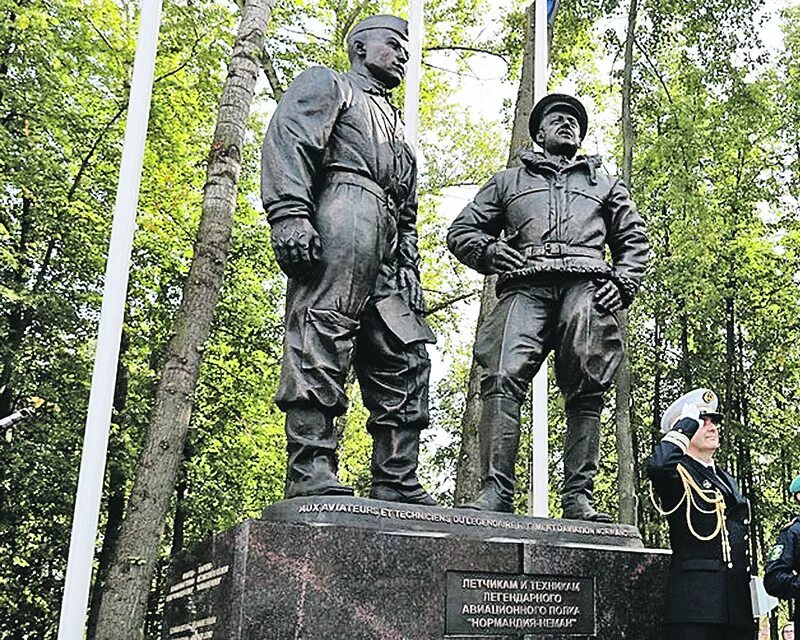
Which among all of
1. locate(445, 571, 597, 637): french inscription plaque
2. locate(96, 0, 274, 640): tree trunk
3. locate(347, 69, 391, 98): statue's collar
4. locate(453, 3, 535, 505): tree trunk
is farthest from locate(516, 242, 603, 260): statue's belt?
locate(96, 0, 274, 640): tree trunk

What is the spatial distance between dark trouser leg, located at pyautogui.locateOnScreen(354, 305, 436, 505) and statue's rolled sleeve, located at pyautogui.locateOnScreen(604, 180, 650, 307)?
152cm

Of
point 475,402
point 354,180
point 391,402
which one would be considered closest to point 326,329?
point 391,402

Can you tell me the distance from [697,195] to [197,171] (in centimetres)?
956

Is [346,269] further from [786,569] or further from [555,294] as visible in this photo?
[786,569]

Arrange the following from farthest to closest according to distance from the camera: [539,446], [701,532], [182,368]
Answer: [182,368] < [539,446] < [701,532]

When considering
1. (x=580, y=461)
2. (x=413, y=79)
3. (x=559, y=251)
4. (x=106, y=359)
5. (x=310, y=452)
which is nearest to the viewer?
(x=310, y=452)

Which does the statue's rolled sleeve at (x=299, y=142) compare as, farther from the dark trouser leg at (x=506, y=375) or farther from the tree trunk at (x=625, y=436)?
the tree trunk at (x=625, y=436)

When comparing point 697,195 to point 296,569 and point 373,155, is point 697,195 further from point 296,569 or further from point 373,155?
point 296,569

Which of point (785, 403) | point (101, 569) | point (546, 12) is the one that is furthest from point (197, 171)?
point (785, 403)

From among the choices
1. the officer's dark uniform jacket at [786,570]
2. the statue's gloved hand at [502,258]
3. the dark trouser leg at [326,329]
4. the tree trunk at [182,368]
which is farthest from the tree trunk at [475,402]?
the dark trouser leg at [326,329]

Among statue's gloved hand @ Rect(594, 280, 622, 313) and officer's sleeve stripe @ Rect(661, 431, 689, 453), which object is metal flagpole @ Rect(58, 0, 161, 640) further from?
officer's sleeve stripe @ Rect(661, 431, 689, 453)

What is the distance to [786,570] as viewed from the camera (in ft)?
21.0

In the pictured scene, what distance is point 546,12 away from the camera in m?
11.9

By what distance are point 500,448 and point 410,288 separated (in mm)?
1041
